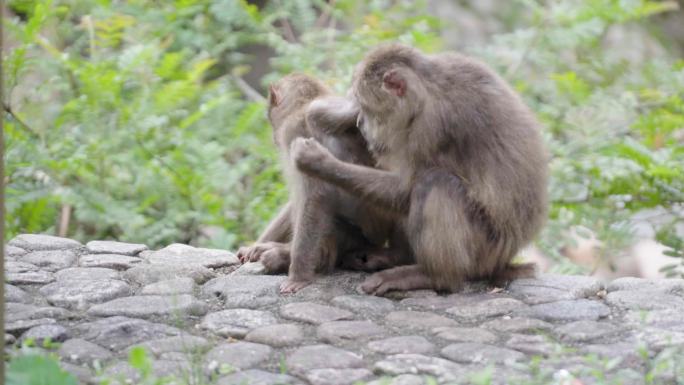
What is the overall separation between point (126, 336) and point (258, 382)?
33.2 inches

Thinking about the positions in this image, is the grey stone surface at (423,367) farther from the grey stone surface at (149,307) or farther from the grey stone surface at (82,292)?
the grey stone surface at (82,292)

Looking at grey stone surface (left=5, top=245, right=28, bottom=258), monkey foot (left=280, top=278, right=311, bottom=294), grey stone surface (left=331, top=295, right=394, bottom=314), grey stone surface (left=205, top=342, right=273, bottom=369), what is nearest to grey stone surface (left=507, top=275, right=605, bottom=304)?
grey stone surface (left=331, top=295, right=394, bottom=314)

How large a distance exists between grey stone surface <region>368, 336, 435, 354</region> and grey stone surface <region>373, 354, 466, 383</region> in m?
0.10

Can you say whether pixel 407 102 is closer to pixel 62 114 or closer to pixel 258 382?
pixel 258 382

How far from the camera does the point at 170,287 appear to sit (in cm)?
525

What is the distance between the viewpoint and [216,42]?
10.9 m

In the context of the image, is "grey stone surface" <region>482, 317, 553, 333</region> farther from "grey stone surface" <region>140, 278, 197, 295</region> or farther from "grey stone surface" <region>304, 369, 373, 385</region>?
"grey stone surface" <region>140, 278, 197, 295</region>

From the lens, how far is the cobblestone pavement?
4.09 m

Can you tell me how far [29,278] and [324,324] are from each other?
66.0 inches

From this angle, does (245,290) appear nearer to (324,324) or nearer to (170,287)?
(170,287)

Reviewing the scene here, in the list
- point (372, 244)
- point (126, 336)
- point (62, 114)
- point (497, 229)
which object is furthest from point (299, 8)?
point (126, 336)

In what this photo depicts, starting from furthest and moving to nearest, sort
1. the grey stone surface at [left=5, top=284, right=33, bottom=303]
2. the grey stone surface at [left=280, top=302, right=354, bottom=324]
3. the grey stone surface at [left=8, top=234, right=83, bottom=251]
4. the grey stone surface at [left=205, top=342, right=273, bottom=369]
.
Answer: the grey stone surface at [left=8, top=234, right=83, bottom=251] → the grey stone surface at [left=5, top=284, right=33, bottom=303] → the grey stone surface at [left=280, top=302, right=354, bottom=324] → the grey stone surface at [left=205, top=342, right=273, bottom=369]

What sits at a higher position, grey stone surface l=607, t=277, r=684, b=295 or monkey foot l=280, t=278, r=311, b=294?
grey stone surface l=607, t=277, r=684, b=295

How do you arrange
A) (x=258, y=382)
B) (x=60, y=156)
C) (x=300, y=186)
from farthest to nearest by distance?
1. (x=60, y=156)
2. (x=300, y=186)
3. (x=258, y=382)
